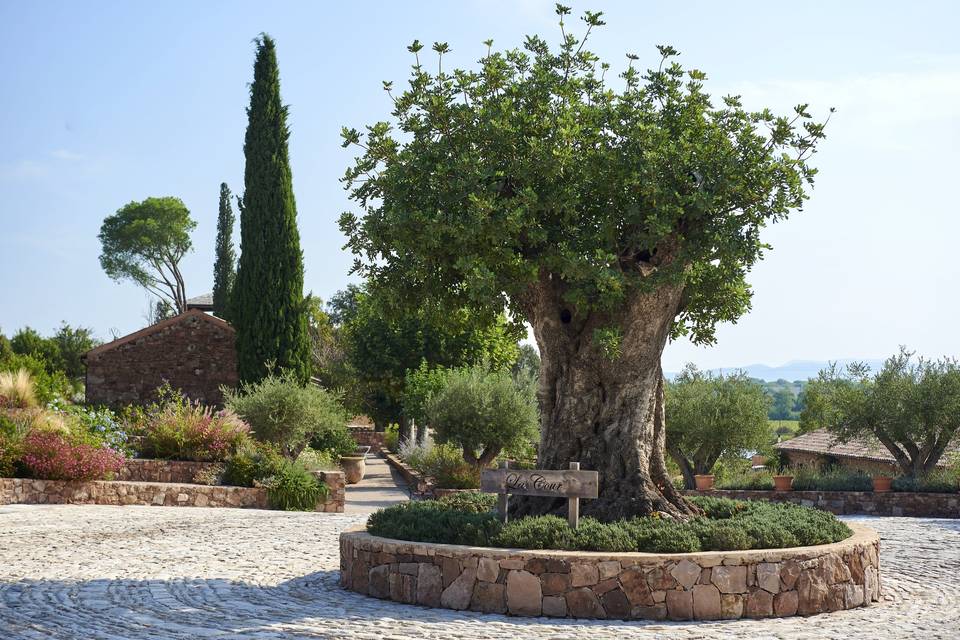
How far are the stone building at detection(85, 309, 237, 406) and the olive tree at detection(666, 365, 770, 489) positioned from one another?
14.3 m

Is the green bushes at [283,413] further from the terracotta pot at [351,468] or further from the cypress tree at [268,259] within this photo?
the cypress tree at [268,259]

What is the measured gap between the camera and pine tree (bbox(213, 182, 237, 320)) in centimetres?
5066

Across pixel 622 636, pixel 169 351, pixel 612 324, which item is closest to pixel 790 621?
pixel 622 636

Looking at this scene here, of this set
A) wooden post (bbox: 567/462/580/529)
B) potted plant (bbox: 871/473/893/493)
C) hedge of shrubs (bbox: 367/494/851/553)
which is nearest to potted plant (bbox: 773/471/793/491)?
potted plant (bbox: 871/473/893/493)

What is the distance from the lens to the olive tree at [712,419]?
23828mm

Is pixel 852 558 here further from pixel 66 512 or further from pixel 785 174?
pixel 66 512

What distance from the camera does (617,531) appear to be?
9133 mm

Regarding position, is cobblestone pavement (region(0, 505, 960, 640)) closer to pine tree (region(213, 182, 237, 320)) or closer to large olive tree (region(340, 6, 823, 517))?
large olive tree (region(340, 6, 823, 517))

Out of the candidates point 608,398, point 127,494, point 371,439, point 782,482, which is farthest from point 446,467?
point 371,439

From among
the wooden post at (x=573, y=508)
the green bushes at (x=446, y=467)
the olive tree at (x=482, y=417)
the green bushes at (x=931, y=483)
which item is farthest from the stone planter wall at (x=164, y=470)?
the green bushes at (x=931, y=483)

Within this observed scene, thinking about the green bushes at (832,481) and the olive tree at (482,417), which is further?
the olive tree at (482,417)

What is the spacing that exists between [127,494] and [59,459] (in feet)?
4.37

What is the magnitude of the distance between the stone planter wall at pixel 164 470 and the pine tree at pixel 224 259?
101ft

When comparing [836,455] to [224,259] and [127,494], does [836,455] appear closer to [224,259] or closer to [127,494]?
[127,494]
